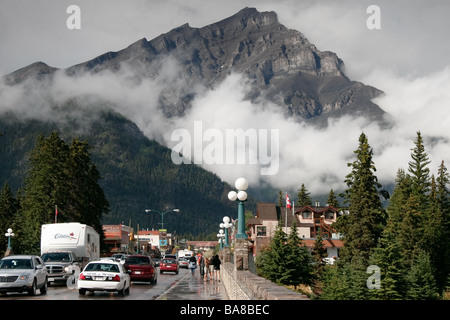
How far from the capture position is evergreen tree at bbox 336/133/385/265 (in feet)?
239

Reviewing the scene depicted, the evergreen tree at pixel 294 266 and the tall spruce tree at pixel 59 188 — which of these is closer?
the evergreen tree at pixel 294 266

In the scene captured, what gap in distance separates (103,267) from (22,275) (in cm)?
370

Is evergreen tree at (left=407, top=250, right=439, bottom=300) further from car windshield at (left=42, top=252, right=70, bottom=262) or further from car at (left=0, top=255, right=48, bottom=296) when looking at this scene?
car at (left=0, top=255, right=48, bottom=296)

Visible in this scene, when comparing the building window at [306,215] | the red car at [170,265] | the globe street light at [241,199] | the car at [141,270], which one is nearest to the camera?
the globe street light at [241,199]

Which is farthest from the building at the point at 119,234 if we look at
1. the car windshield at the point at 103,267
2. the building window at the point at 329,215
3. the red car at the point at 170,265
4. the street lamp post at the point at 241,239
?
the street lamp post at the point at 241,239

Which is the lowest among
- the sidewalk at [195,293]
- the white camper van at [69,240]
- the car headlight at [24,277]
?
the sidewalk at [195,293]

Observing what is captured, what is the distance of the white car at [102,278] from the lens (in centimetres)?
2586

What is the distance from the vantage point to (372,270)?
179 feet

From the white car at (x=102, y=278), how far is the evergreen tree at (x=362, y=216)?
48453 mm

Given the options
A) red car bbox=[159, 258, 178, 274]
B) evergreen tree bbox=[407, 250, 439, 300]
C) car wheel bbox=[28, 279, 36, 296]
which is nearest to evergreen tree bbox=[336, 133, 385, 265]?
evergreen tree bbox=[407, 250, 439, 300]

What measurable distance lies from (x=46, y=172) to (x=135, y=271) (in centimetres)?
4450

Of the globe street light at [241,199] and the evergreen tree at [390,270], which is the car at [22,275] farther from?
the evergreen tree at [390,270]

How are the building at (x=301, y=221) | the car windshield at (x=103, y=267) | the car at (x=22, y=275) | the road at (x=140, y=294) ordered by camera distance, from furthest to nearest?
1. the building at (x=301, y=221)
2. the car windshield at (x=103, y=267)
3. the road at (x=140, y=294)
4. the car at (x=22, y=275)
